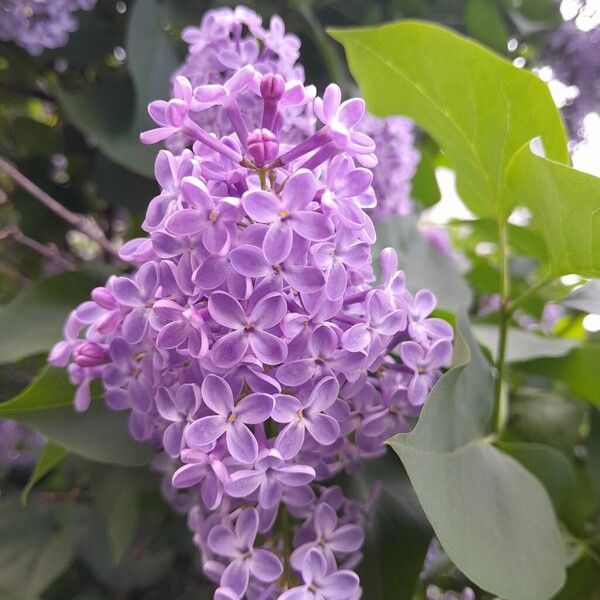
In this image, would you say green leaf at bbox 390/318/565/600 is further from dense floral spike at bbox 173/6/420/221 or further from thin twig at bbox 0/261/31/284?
thin twig at bbox 0/261/31/284

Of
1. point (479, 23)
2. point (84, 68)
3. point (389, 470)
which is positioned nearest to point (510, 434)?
point (389, 470)

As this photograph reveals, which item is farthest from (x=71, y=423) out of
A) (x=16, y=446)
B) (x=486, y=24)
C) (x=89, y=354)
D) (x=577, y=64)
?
(x=577, y=64)

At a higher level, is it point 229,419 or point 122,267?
point 122,267

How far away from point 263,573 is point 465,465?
0.11 metres

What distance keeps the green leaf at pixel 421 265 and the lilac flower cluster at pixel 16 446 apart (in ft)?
1.62

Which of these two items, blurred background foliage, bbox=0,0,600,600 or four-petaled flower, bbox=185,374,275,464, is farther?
blurred background foliage, bbox=0,0,600,600

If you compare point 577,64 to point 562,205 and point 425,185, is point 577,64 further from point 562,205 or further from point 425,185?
point 562,205

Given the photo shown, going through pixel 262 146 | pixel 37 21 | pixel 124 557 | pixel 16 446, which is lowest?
pixel 124 557

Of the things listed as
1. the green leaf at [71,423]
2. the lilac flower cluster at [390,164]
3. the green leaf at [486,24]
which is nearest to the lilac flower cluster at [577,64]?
the green leaf at [486,24]

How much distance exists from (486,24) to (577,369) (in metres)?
0.47

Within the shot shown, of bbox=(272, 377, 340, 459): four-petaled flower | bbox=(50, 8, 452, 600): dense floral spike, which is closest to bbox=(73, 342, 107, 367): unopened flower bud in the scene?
bbox=(50, 8, 452, 600): dense floral spike

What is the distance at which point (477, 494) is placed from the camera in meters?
0.32

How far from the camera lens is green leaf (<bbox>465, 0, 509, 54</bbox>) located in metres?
0.75

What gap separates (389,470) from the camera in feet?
1.30
